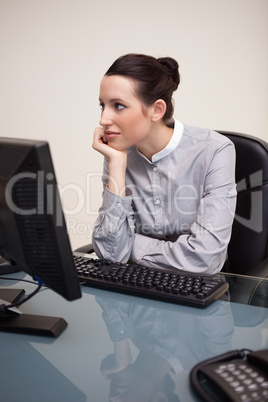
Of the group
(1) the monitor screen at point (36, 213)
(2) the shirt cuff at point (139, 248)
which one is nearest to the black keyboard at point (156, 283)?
(2) the shirt cuff at point (139, 248)

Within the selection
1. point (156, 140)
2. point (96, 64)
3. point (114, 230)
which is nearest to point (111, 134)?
point (156, 140)

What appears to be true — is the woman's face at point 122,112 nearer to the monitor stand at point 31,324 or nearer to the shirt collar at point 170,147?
the shirt collar at point 170,147

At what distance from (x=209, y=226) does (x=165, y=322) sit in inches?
20.2

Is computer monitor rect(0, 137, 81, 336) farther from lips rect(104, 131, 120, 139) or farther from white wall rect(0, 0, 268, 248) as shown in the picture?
white wall rect(0, 0, 268, 248)

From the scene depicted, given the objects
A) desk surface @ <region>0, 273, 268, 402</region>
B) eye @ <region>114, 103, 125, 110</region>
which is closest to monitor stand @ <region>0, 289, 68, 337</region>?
desk surface @ <region>0, 273, 268, 402</region>

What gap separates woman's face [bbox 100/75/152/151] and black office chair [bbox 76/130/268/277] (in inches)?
13.7

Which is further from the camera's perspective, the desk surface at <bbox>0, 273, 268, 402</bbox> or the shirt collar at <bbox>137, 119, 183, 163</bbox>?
the shirt collar at <bbox>137, 119, 183, 163</bbox>

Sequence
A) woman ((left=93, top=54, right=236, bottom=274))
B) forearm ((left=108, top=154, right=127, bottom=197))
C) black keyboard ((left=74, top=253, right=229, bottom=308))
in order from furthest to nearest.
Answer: forearm ((left=108, top=154, right=127, bottom=197))
woman ((left=93, top=54, right=236, bottom=274))
black keyboard ((left=74, top=253, right=229, bottom=308))

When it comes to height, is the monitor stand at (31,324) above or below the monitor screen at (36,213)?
below

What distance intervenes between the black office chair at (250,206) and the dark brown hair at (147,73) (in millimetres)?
304

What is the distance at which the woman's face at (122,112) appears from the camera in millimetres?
1423

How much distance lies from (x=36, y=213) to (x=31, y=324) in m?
0.29

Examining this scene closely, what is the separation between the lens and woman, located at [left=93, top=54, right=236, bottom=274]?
1.38 metres

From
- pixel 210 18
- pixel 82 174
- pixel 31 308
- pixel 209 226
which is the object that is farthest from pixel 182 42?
pixel 31 308
